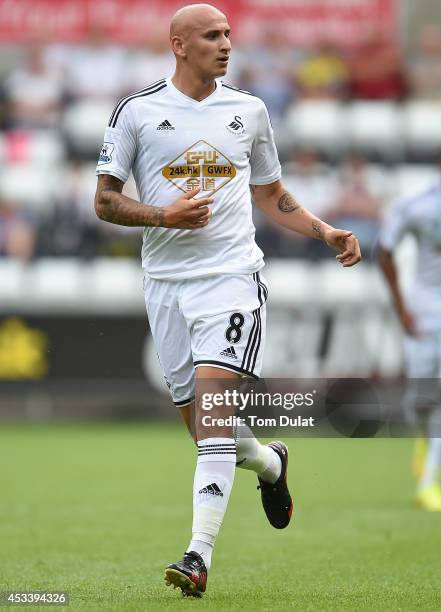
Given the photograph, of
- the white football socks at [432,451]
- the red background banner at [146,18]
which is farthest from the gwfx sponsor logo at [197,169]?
the red background banner at [146,18]

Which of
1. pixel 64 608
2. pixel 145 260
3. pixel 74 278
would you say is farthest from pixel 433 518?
pixel 74 278

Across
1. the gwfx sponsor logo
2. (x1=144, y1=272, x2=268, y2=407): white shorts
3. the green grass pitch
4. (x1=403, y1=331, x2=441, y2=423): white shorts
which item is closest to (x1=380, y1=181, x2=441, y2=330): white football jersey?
(x1=403, y1=331, x2=441, y2=423): white shorts

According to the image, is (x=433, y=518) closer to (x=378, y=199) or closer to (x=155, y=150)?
(x=155, y=150)

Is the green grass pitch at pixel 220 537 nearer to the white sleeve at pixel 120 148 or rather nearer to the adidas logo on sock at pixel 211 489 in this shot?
the adidas logo on sock at pixel 211 489

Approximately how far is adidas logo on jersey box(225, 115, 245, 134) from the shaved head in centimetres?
42

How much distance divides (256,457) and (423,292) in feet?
12.8

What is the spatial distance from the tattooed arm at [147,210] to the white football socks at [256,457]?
0.98 m

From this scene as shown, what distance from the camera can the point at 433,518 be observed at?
321 inches

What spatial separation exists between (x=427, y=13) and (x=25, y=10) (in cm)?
639

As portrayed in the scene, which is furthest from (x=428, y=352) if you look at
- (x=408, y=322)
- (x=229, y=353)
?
(x=229, y=353)

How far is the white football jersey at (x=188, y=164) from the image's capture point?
5469 millimetres

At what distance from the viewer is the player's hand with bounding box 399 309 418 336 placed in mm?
9219

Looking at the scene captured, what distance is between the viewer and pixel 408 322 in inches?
364
